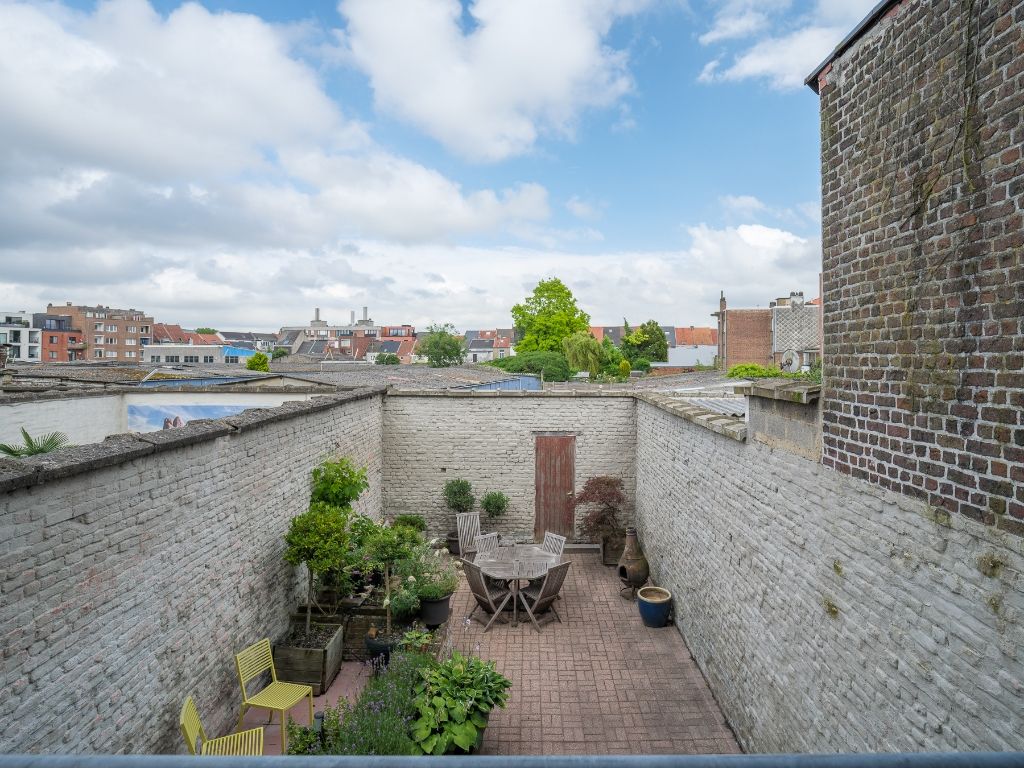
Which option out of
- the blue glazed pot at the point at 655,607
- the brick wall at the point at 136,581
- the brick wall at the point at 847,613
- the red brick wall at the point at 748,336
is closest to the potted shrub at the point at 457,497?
the blue glazed pot at the point at 655,607

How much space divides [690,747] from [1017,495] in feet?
14.6

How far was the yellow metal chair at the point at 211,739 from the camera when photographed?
4414 millimetres

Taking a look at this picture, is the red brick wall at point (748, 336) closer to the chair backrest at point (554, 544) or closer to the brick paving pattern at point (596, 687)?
the chair backrest at point (554, 544)

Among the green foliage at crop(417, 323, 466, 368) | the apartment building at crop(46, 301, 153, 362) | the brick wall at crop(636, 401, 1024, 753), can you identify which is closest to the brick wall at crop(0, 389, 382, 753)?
the brick wall at crop(636, 401, 1024, 753)

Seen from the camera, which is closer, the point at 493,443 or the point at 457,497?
the point at 457,497

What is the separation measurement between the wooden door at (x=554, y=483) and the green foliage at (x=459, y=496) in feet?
4.45

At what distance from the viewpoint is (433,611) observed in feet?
24.3

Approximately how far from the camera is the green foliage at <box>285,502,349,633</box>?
6.35m

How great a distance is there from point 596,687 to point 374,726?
303cm

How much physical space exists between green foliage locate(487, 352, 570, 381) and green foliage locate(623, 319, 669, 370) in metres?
17.3

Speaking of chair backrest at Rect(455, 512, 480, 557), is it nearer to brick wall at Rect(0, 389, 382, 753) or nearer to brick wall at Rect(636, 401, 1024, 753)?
brick wall at Rect(0, 389, 382, 753)

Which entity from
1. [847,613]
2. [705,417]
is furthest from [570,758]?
[705,417]

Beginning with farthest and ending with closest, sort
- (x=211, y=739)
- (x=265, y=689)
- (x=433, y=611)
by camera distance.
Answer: (x=433, y=611) → (x=265, y=689) → (x=211, y=739)

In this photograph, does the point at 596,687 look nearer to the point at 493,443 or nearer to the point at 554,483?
the point at 554,483
